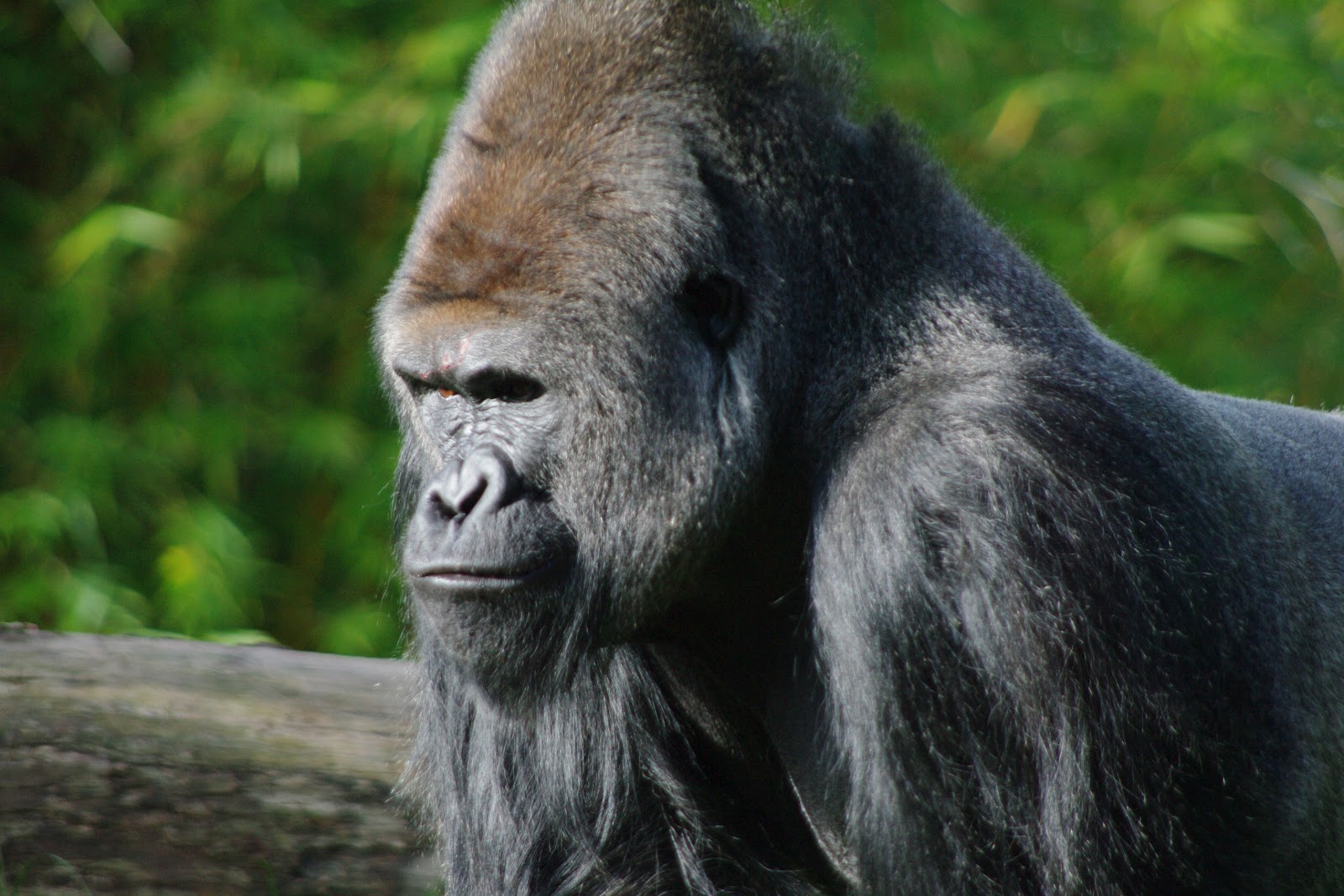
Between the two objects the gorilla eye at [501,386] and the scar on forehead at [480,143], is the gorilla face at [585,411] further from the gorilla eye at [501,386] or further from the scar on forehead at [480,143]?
the scar on forehead at [480,143]

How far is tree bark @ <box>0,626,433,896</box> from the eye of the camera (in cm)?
359

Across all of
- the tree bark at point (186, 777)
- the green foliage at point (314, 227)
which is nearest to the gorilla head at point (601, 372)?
the tree bark at point (186, 777)

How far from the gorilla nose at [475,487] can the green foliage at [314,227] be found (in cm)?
358

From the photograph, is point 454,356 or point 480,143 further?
point 480,143

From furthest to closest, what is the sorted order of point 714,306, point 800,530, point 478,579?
point 800,530 → point 714,306 → point 478,579

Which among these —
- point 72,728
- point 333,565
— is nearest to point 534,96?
point 72,728

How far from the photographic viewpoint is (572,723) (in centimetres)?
340

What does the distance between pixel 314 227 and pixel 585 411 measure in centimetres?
458

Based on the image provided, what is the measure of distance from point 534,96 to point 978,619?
4.91ft

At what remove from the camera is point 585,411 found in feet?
9.77

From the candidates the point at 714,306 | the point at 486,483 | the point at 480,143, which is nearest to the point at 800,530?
the point at 714,306

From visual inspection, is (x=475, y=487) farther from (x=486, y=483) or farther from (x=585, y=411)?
(x=585, y=411)

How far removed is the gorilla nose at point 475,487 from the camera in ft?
9.73

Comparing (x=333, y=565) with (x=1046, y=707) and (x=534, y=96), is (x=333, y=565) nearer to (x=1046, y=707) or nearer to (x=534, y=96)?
(x=534, y=96)
